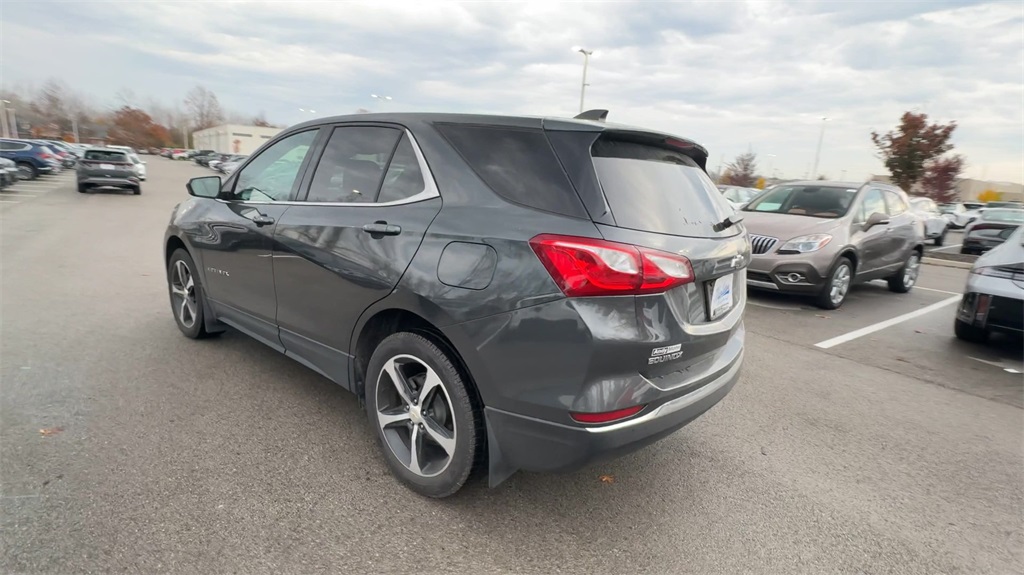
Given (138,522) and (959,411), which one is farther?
(959,411)

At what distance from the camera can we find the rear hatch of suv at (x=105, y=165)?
62.6 feet

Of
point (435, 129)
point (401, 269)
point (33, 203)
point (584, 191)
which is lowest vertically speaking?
point (33, 203)

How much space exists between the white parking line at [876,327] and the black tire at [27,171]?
2822cm

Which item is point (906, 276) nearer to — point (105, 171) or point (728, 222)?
point (728, 222)

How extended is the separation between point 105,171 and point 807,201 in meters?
21.8

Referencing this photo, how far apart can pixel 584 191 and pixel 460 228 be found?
0.54 meters

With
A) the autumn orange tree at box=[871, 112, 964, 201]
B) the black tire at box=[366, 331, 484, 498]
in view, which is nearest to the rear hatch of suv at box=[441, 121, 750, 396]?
the black tire at box=[366, 331, 484, 498]

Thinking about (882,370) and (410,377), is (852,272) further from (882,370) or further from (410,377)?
(410,377)

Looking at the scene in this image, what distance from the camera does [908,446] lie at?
3.49 m

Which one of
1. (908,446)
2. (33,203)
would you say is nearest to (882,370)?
(908,446)

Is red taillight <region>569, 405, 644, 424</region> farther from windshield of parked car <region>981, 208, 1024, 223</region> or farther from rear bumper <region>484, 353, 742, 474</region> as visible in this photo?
windshield of parked car <region>981, 208, 1024, 223</region>

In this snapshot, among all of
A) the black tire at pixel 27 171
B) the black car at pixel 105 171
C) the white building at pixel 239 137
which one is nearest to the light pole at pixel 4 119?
the white building at pixel 239 137

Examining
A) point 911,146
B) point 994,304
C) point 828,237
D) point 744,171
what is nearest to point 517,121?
point 994,304

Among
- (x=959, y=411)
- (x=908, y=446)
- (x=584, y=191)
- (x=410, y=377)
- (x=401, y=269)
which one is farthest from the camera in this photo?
(x=959, y=411)
